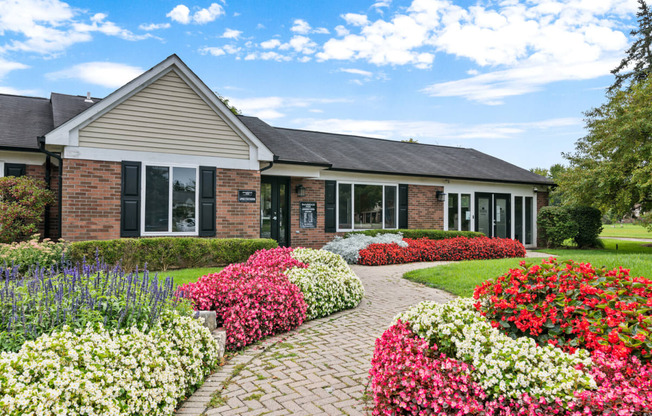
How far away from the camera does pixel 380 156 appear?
17047 millimetres

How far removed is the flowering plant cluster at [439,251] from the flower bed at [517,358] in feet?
26.6

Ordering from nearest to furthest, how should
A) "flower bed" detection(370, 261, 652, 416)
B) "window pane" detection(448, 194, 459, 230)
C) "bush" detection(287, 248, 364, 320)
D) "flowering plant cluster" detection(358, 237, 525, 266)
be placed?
"flower bed" detection(370, 261, 652, 416)
"bush" detection(287, 248, 364, 320)
"flowering plant cluster" detection(358, 237, 525, 266)
"window pane" detection(448, 194, 459, 230)

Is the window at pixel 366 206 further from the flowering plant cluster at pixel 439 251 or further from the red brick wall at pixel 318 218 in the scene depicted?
the flowering plant cluster at pixel 439 251

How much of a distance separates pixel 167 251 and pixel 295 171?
4.88 m

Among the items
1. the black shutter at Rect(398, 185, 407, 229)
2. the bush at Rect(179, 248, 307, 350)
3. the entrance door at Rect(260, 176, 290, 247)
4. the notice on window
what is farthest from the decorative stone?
the black shutter at Rect(398, 185, 407, 229)

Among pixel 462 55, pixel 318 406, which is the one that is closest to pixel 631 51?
pixel 462 55

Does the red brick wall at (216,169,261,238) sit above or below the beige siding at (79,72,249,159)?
below

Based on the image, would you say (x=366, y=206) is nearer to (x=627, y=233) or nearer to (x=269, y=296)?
(x=269, y=296)

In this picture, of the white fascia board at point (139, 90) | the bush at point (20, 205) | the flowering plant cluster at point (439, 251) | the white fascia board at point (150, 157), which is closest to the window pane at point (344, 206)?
the flowering plant cluster at point (439, 251)

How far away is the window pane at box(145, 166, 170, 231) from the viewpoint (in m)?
10.4

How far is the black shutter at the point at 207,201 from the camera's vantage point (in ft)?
35.7

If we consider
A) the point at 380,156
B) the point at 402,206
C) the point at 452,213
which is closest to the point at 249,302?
the point at 402,206

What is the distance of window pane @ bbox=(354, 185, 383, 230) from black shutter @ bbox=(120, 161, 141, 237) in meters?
7.15

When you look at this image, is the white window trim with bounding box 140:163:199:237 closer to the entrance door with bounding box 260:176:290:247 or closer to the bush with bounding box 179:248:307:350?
the entrance door with bounding box 260:176:290:247
